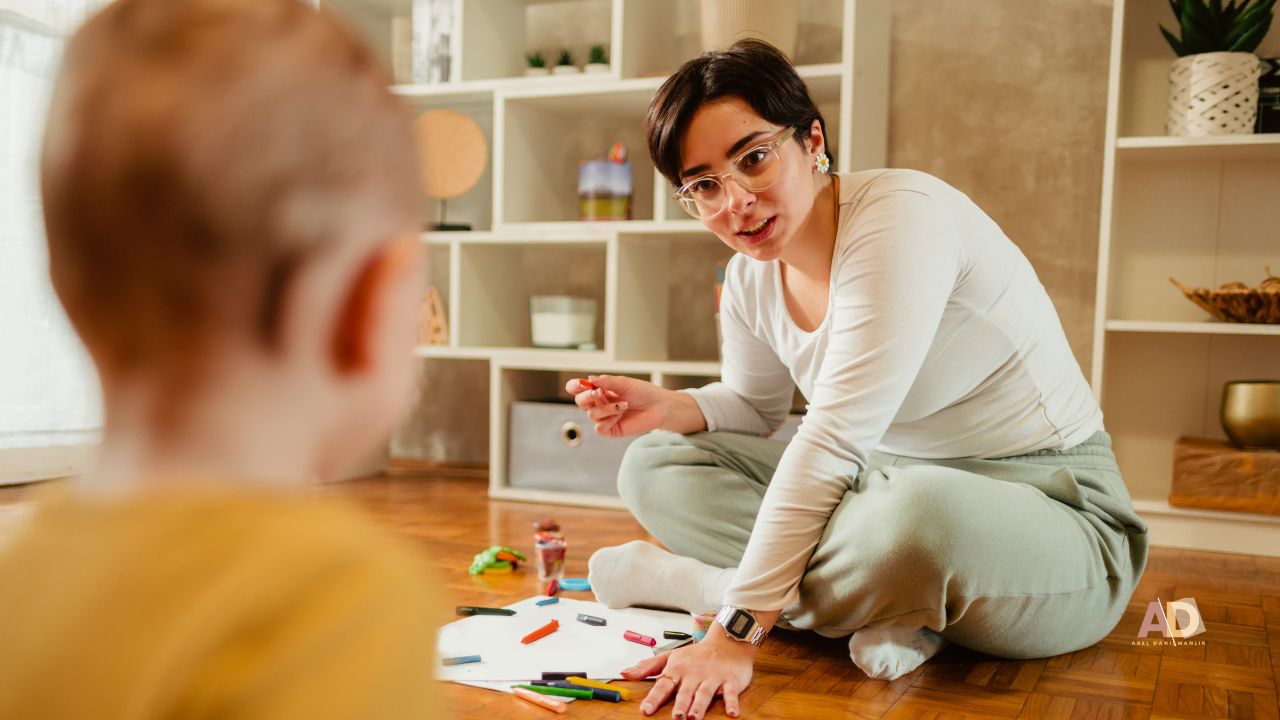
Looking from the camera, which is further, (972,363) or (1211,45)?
(1211,45)

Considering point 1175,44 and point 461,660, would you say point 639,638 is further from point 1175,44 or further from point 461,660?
point 1175,44

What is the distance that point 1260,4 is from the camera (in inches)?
Answer: 78.4

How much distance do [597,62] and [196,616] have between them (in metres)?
2.27

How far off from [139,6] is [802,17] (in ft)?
7.51

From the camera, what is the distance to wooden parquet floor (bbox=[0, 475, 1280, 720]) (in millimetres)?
1113

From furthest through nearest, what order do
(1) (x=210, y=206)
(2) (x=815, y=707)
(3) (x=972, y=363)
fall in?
1. (3) (x=972, y=363)
2. (2) (x=815, y=707)
3. (1) (x=210, y=206)

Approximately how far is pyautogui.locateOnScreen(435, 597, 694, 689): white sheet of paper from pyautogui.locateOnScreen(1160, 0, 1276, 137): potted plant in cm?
139

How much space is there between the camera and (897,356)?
116 centimetres

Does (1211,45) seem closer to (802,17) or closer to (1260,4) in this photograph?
(1260,4)

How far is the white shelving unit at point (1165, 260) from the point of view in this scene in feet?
7.29

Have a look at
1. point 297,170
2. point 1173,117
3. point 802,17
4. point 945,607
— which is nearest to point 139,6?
point 297,170

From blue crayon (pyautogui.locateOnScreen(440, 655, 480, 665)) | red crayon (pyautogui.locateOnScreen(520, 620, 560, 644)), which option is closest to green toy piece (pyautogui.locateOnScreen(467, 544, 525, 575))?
red crayon (pyautogui.locateOnScreen(520, 620, 560, 644))

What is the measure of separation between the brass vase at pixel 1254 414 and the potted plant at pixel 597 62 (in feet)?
4.75

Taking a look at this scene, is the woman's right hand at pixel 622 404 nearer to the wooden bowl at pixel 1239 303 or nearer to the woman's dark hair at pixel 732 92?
the woman's dark hair at pixel 732 92
